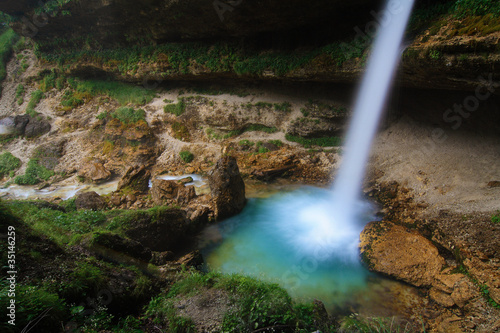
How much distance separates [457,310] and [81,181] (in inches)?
704

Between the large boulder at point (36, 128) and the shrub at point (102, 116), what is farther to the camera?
the shrub at point (102, 116)

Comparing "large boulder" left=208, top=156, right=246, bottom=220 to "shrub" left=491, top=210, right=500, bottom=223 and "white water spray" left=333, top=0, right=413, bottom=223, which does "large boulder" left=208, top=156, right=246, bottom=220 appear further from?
"shrub" left=491, top=210, right=500, bottom=223

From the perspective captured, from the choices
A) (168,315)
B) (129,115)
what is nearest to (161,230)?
(168,315)

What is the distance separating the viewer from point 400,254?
7.46 meters

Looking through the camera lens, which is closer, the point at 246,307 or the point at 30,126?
the point at 246,307

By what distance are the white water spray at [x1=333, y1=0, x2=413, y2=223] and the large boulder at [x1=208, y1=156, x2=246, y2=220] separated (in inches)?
174

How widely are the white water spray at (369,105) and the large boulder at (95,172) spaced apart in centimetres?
1310

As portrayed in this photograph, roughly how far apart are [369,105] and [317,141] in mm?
3413

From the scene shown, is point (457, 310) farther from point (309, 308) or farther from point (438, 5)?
point (438, 5)

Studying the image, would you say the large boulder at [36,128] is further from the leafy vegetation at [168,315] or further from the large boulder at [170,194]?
the leafy vegetation at [168,315]

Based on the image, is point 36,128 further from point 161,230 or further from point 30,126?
point 161,230

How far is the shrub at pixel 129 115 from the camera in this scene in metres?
17.7

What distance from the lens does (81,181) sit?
49.5 ft

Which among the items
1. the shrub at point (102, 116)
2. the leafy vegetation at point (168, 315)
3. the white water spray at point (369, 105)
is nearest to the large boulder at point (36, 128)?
the shrub at point (102, 116)
